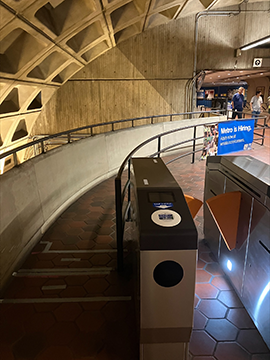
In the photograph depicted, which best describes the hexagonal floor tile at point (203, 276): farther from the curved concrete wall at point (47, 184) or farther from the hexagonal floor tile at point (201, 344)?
the curved concrete wall at point (47, 184)

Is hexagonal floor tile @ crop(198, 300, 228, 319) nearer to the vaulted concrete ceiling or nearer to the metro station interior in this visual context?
the metro station interior

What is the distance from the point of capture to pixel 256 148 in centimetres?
868

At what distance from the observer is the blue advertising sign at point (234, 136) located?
706 centimetres

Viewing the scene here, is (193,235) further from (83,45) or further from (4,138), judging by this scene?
(4,138)

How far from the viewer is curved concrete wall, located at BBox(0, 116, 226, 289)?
2.78 m

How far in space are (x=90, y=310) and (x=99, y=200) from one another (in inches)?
103

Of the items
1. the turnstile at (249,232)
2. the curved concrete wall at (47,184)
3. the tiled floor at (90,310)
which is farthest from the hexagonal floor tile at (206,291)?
the curved concrete wall at (47,184)

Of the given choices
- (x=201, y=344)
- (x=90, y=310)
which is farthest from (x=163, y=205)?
(x=90, y=310)

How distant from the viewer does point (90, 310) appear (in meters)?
2.46

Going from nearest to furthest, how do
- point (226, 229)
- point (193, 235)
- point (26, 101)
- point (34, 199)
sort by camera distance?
point (193, 235) < point (226, 229) < point (34, 199) < point (26, 101)

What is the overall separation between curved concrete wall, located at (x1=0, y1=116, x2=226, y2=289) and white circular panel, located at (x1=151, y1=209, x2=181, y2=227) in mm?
1663

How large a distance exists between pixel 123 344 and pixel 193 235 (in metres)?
1.16

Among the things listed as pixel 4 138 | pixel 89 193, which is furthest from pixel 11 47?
pixel 89 193

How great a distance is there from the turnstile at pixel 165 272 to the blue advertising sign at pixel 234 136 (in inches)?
222
